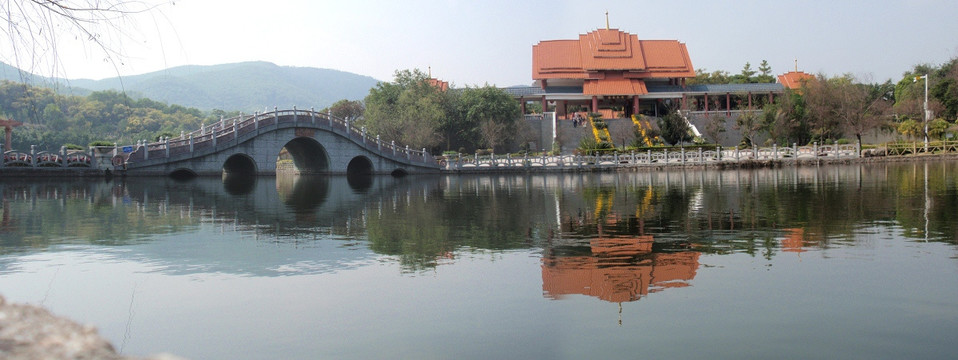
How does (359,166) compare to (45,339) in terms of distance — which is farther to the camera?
(359,166)

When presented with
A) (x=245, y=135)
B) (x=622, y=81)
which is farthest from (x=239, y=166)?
(x=622, y=81)

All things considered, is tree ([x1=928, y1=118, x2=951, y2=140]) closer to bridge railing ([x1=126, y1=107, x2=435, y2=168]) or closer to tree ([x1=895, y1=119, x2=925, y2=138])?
tree ([x1=895, y1=119, x2=925, y2=138])

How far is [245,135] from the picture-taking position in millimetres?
38469

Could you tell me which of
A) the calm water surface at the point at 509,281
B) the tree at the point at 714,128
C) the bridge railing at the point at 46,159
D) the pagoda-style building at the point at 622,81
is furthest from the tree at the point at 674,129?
the bridge railing at the point at 46,159

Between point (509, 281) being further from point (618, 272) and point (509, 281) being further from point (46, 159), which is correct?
point (46, 159)

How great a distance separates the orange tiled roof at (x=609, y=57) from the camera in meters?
58.4

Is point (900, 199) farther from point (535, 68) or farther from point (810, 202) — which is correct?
point (535, 68)

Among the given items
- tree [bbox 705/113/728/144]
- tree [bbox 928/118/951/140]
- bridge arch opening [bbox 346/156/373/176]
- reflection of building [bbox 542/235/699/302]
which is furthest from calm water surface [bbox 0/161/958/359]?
tree [bbox 928/118/951/140]

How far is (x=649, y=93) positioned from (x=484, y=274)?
5069cm

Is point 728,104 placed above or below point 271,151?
above

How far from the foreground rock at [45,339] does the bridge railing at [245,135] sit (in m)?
34.5

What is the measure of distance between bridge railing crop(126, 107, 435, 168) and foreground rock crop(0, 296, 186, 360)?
34468 mm

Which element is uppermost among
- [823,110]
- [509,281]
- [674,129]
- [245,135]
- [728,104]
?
[728,104]

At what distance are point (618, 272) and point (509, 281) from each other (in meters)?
1.30
